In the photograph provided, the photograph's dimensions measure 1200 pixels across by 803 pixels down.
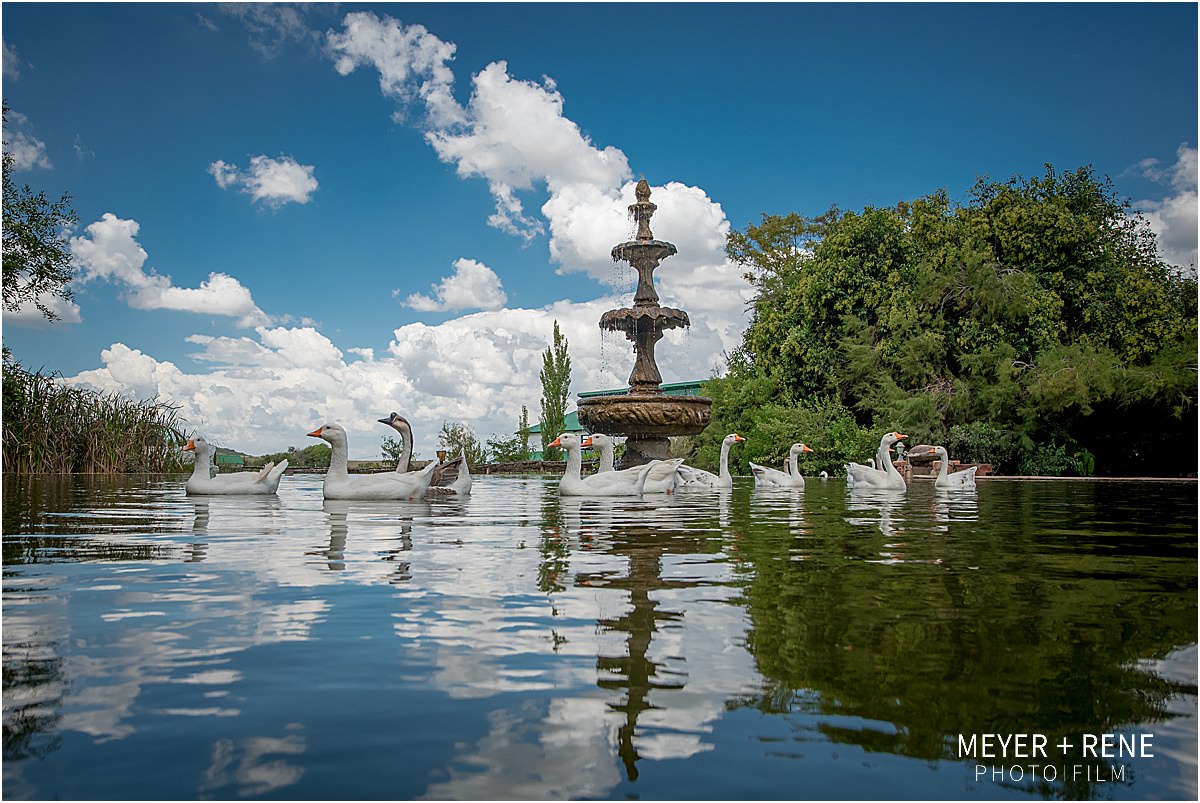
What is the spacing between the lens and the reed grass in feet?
84.7

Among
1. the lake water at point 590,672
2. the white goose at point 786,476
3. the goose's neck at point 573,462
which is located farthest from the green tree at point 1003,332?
the lake water at point 590,672

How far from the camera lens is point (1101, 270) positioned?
31547 mm

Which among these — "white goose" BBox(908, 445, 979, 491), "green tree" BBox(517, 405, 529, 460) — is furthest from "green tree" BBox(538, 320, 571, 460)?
"white goose" BBox(908, 445, 979, 491)

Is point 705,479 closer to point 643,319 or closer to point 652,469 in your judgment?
point 652,469

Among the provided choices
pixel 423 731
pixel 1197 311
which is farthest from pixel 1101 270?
pixel 423 731

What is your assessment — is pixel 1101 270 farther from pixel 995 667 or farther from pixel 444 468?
pixel 995 667

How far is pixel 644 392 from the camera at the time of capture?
27.4 m

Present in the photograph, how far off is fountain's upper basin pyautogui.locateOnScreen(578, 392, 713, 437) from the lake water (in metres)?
17.7

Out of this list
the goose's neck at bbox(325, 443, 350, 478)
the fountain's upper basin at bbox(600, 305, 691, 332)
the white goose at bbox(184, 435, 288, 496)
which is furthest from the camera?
the fountain's upper basin at bbox(600, 305, 691, 332)

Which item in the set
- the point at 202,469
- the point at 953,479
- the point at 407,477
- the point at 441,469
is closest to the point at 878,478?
the point at 953,479

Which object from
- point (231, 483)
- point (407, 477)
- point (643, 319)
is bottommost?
point (231, 483)

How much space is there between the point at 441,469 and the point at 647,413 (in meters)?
10.0

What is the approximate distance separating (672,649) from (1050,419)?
94.9 feet

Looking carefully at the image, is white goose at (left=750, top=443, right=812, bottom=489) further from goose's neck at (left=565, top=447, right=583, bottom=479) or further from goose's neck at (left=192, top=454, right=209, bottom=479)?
goose's neck at (left=192, top=454, right=209, bottom=479)
